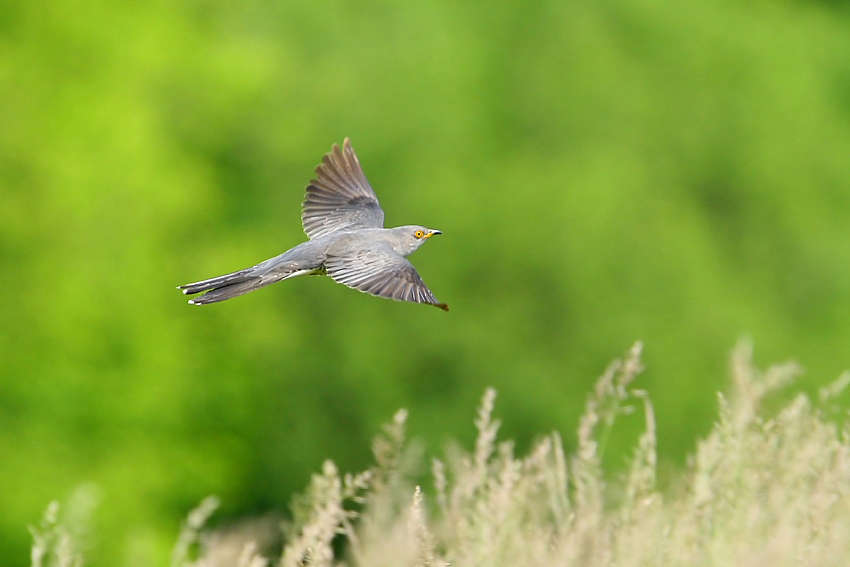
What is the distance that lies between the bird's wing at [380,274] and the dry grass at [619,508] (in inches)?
21.9

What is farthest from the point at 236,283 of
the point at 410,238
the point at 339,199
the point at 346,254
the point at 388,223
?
the point at 388,223

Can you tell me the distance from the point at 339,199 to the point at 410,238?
1.05 m

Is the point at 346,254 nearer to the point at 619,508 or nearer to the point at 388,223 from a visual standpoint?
the point at 619,508

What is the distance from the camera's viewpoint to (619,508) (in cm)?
390

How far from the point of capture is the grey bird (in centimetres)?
428

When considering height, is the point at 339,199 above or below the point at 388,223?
below

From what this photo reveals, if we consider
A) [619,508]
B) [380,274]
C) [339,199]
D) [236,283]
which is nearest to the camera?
[619,508]

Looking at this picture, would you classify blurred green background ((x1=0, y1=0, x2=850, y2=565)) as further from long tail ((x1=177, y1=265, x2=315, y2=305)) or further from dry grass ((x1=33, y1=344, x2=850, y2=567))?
dry grass ((x1=33, y1=344, x2=850, y2=567))

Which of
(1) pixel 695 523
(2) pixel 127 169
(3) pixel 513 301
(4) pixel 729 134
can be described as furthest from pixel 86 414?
(1) pixel 695 523

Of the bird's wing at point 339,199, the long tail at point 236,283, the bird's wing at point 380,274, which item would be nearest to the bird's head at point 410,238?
the bird's wing at point 380,274

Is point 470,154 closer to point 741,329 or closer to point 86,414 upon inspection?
point 741,329

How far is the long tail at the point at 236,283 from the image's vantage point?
14.3 ft

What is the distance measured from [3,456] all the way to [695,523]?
11382 millimetres

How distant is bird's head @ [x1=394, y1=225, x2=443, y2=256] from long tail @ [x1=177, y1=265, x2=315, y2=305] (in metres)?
0.39
